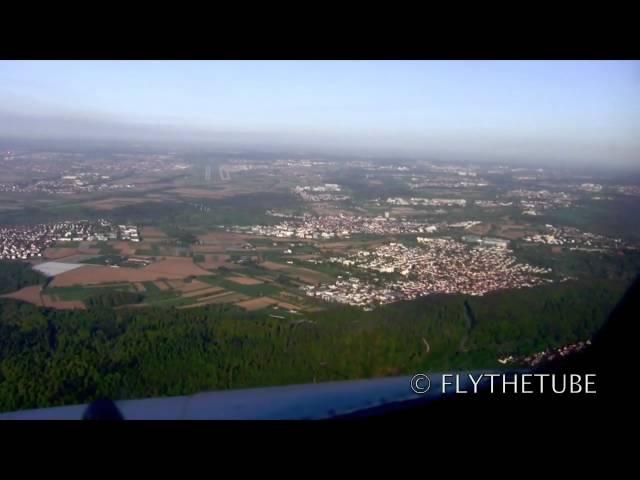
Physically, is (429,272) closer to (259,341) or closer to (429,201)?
(259,341)

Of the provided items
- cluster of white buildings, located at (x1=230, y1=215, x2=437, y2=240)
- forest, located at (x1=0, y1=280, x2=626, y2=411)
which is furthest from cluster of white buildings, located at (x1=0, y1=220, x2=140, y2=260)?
cluster of white buildings, located at (x1=230, y1=215, x2=437, y2=240)

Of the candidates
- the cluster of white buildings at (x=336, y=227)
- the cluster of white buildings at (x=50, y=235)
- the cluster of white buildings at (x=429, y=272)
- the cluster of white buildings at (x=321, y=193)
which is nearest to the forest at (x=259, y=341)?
the cluster of white buildings at (x=429, y=272)

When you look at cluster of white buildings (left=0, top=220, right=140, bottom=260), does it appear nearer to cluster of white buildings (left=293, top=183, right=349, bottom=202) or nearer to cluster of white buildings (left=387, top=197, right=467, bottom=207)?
cluster of white buildings (left=293, top=183, right=349, bottom=202)

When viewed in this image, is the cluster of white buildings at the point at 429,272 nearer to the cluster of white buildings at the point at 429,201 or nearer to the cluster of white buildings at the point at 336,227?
the cluster of white buildings at the point at 336,227

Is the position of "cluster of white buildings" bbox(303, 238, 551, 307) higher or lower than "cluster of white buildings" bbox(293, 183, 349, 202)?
lower
